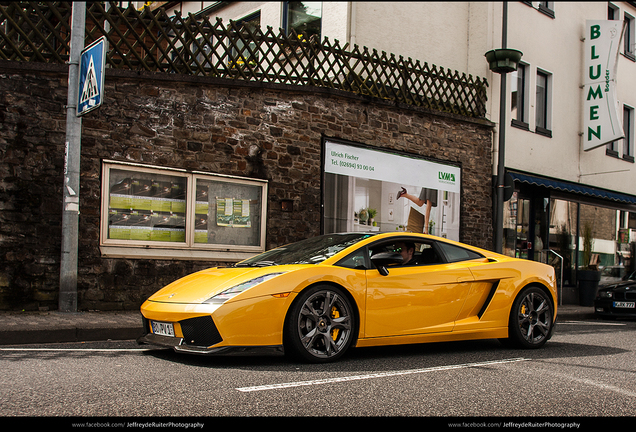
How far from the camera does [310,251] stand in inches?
255

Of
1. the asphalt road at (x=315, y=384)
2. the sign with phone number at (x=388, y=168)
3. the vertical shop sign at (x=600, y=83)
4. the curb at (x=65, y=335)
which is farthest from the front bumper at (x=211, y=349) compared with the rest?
the vertical shop sign at (x=600, y=83)

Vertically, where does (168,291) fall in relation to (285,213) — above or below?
below

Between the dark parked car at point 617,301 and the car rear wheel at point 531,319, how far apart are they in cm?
713

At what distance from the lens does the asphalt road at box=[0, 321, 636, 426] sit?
3928 millimetres

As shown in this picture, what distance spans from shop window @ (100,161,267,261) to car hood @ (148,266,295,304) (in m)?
4.63

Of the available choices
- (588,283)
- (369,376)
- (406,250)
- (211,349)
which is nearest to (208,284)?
(211,349)

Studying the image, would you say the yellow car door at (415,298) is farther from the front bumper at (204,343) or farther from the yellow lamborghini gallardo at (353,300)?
the front bumper at (204,343)

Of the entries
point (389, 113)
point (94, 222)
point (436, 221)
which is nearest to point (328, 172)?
point (389, 113)

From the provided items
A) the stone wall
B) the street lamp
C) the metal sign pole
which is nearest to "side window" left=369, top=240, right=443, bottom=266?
the metal sign pole

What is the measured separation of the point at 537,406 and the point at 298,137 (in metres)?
8.79

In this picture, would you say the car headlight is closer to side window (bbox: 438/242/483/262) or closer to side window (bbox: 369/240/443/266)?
side window (bbox: 369/240/443/266)

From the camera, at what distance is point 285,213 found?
39.8ft

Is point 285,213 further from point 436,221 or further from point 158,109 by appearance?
point 436,221

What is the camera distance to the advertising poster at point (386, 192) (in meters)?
13.0
